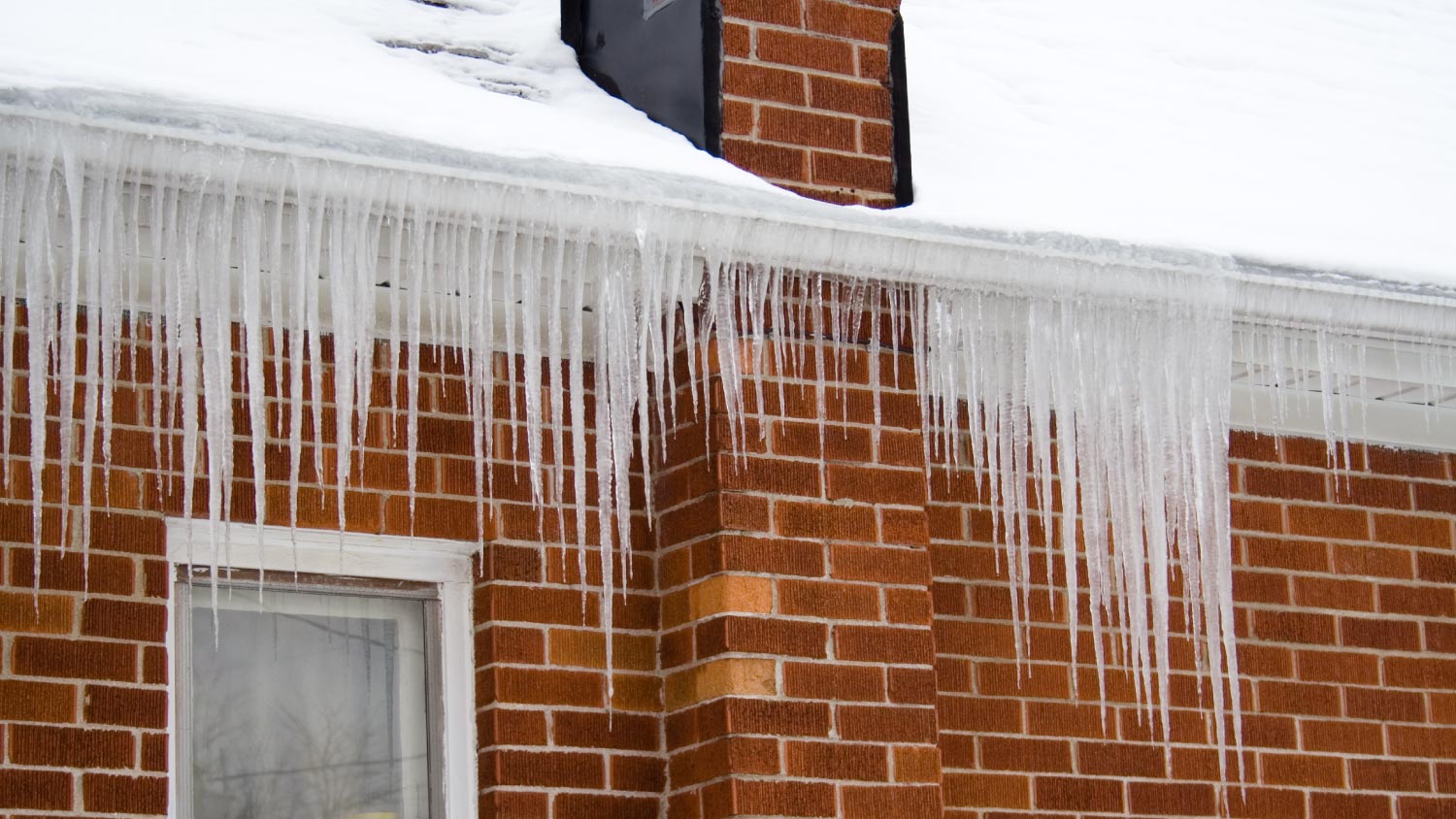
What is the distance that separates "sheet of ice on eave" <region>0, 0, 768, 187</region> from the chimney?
115mm

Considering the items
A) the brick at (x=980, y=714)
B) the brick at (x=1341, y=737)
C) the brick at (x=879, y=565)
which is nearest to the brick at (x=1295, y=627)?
the brick at (x=1341, y=737)

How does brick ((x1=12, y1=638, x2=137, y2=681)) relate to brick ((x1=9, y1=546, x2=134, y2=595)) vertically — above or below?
below

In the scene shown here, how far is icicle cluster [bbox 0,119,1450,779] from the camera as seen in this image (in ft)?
14.3

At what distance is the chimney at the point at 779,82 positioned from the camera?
5258 millimetres

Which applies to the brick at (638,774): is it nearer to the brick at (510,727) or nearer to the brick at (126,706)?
the brick at (510,727)

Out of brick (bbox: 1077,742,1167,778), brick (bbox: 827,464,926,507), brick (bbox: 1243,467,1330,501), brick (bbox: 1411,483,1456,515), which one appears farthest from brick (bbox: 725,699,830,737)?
brick (bbox: 1411,483,1456,515)

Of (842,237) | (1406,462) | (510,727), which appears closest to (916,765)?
(510,727)

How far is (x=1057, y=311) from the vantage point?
17.0 ft

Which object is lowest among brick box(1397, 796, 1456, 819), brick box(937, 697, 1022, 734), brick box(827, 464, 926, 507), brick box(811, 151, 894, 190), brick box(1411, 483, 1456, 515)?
brick box(1397, 796, 1456, 819)

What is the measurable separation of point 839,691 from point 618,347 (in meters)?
0.99

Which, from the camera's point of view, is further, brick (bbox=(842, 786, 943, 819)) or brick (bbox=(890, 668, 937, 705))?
brick (bbox=(890, 668, 937, 705))

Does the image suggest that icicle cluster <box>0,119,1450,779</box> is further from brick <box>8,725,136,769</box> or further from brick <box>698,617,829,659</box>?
brick <box>8,725,136,769</box>

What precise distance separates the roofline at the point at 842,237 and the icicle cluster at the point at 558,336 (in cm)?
2

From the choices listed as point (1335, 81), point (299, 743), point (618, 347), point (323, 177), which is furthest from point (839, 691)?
point (1335, 81)
